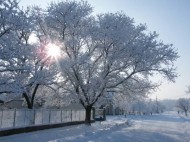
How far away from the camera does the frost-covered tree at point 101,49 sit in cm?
3838

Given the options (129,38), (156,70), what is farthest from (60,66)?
(156,70)

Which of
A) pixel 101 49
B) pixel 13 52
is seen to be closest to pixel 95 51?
pixel 101 49

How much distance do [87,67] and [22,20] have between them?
669 inches

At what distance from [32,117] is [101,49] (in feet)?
43.4

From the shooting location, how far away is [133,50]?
38406 millimetres

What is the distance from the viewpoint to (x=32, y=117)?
3167cm

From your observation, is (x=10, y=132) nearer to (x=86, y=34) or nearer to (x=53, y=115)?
(x=53, y=115)

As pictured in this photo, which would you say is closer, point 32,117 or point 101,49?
point 32,117

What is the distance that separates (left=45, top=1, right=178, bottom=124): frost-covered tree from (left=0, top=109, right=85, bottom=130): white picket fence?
10.5ft

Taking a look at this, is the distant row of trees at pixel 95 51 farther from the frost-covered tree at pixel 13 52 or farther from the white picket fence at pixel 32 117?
the frost-covered tree at pixel 13 52

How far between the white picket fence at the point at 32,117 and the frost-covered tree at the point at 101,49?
320 cm

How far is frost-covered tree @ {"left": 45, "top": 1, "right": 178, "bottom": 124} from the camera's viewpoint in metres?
38.4

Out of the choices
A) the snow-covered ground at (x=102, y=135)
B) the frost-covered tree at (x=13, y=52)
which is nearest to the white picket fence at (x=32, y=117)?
the snow-covered ground at (x=102, y=135)

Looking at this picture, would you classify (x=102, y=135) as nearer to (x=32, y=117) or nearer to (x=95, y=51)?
(x=32, y=117)
